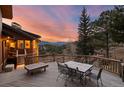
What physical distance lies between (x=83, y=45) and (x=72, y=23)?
129 inches

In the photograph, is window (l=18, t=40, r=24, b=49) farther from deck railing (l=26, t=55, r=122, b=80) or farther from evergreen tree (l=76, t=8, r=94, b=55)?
evergreen tree (l=76, t=8, r=94, b=55)

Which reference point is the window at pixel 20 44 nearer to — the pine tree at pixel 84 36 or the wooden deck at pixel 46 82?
the wooden deck at pixel 46 82

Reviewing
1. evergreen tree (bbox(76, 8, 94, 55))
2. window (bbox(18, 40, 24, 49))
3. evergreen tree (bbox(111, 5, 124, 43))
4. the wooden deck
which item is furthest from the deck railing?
evergreen tree (bbox(76, 8, 94, 55))

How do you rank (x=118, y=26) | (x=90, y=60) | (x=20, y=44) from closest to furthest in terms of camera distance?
(x=90, y=60), (x=118, y=26), (x=20, y=44)

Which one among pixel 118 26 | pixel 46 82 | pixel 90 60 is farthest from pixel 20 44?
pixel 118 26

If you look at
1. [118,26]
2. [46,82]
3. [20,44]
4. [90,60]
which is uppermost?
[118,26]

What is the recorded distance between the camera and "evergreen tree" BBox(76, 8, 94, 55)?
15.9m

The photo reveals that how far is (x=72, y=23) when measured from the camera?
550 inches

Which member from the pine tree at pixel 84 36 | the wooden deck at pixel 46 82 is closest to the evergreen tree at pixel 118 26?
the wooden deck at pixel 46 82

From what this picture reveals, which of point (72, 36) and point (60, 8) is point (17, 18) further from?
point (72, 36)

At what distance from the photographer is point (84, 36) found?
54.5 feet

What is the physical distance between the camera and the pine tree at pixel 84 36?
52.4ft

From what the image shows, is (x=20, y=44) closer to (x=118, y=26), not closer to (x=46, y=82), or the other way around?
(x=46, y=82)
